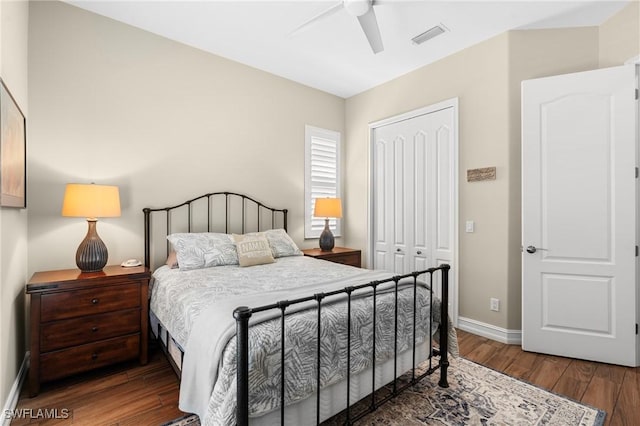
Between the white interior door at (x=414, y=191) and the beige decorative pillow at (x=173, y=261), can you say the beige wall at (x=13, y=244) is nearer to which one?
the beige decorative pillow at (x=173, y=261)

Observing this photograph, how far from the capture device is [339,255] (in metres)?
3.93

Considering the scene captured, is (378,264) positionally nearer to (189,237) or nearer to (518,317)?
(518,317)

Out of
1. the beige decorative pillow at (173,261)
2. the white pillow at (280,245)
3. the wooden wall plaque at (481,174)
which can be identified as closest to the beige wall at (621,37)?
the wooden wall plaque at (481,174)

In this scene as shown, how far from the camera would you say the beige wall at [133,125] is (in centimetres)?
254

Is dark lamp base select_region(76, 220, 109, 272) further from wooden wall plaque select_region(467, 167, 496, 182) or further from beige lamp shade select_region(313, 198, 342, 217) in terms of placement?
wooden wall plaque select_region(467, 167, 496, 182)

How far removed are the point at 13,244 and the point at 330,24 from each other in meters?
3.04

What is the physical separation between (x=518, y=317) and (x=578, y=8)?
2.81 m

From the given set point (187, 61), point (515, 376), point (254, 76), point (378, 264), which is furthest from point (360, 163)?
point (515, 376)

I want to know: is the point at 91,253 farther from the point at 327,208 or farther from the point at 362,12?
the point at 362,12

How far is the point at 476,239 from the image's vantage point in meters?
3.25

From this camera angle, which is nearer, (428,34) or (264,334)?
(264,334)

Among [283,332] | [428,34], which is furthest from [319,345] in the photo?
[428,34]

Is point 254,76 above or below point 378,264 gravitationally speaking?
above

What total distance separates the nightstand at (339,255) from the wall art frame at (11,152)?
8.60 feet
